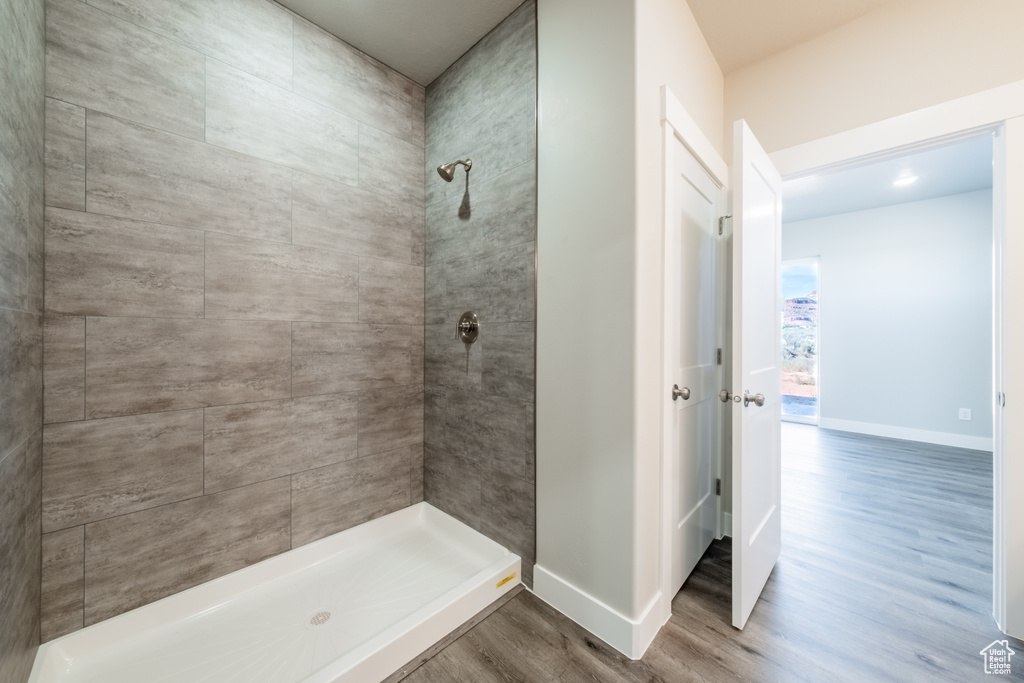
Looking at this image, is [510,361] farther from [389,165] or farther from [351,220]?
[389,165]

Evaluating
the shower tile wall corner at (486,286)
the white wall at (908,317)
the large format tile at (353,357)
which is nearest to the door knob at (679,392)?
the shower tile wall corner at (486,286)

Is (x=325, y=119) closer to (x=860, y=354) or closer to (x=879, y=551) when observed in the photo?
(x=879, y=551)

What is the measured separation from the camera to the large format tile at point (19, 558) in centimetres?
88

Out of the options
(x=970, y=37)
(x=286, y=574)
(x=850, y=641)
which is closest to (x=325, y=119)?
(x=286, y=574)

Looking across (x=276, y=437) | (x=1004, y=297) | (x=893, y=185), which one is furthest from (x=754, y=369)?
(x=893, y=185)

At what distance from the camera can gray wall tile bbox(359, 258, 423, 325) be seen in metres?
2.01

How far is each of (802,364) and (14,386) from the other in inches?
281

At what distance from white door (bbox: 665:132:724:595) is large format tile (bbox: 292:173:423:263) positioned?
1419mm

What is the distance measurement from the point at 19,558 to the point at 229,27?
1.97m

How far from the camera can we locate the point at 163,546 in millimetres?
1445

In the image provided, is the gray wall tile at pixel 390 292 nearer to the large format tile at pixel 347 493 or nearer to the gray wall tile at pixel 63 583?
the large format tile at pixel 347 493

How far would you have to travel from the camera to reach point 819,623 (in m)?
1.50

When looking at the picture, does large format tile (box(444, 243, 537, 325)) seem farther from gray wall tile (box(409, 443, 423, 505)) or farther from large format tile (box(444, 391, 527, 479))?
gray wall tile (box(409, 443, 423, 505))

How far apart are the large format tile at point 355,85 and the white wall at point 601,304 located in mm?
905
